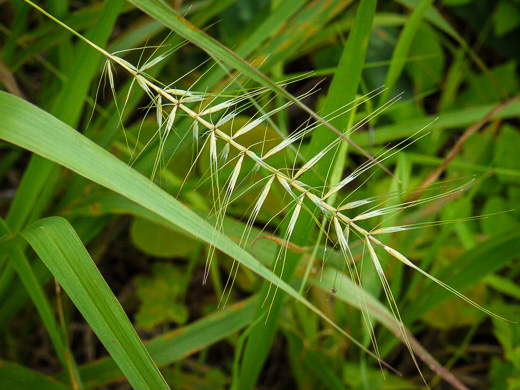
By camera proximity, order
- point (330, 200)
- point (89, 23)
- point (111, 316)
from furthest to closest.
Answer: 1. point (89, 23)
2. point (330, 200)
3. point (111, 316)

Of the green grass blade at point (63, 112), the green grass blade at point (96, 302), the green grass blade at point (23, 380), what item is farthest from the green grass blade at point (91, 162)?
the green grass blade at point (23, 380)

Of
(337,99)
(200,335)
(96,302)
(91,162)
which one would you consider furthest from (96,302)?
(337,99)

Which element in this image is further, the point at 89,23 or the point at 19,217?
the point at 89,23

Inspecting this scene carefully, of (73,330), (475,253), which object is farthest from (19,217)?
(475,253)

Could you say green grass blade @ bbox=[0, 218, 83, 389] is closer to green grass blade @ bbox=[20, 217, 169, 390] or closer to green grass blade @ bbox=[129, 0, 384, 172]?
green grass blade @ bbox=[20, 217, 169, 390]

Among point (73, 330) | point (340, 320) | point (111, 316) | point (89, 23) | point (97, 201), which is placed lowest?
point (73, 330)

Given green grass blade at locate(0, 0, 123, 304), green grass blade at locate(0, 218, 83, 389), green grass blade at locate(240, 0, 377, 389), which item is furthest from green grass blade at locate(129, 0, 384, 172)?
green grass blade at locate(0, 218, 83, 389)

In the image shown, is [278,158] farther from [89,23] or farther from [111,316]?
[89,23]

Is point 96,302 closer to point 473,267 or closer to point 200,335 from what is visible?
point 200,335
